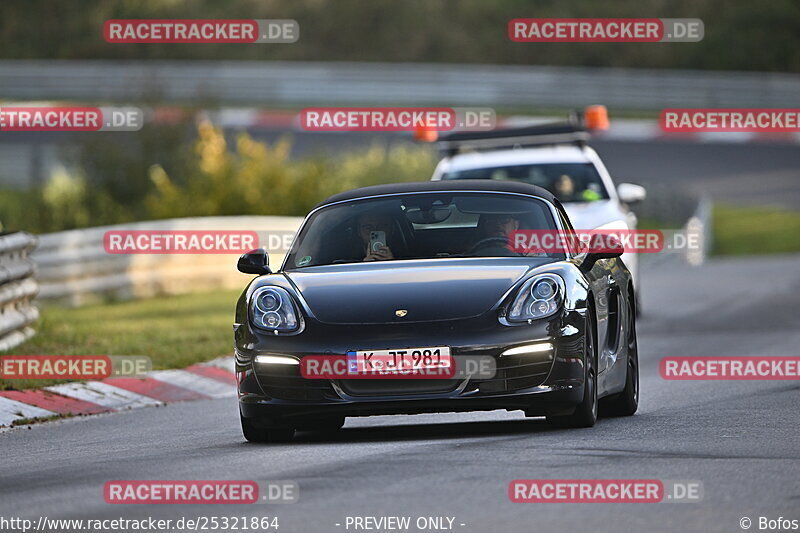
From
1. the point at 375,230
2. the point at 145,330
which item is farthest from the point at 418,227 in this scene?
the point at 145,330

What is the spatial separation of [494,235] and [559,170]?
7879 mm

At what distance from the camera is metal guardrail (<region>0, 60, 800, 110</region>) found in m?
45.4

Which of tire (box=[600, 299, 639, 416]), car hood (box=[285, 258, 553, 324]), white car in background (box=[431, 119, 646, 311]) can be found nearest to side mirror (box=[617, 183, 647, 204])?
white car in background (box=[431, 119, 646, 311])

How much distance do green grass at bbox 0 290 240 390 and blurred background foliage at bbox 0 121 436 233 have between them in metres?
5.08

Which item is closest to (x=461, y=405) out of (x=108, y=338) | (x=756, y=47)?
(x=108, y=338)

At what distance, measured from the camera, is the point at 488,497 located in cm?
728

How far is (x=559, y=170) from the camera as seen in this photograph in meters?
18.0

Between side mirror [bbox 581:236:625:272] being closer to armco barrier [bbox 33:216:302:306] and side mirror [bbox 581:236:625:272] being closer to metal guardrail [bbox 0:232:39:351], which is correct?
metal guardrail [bbox 0:232:39:351]

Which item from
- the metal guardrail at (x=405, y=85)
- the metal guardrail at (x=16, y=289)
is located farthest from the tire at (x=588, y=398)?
the metal guardrail at (x=405, y=85)

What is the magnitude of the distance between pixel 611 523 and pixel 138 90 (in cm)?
2647

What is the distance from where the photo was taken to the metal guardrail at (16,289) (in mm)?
14812

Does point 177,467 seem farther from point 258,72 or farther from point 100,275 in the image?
point 258,72

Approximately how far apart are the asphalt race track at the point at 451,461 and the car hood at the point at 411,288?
2.15 feet

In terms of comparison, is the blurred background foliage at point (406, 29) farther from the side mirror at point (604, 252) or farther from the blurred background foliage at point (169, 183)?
the side mirror at point (604, 252)
